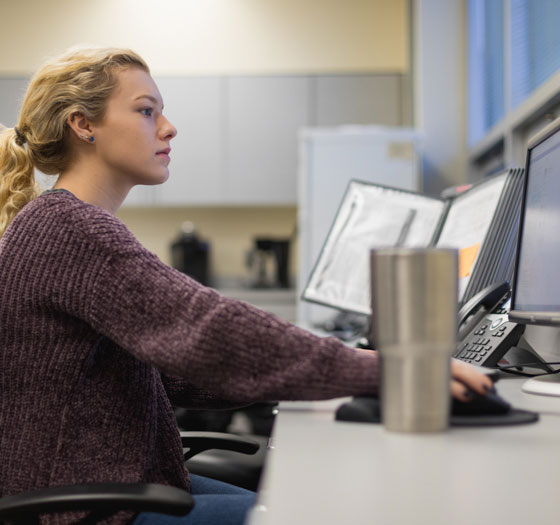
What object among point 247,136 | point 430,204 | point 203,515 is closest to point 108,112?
point 203,515

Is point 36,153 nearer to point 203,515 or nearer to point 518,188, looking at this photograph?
point 203,515

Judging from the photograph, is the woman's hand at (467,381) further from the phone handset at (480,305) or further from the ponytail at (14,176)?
the ponytail at (14,176)

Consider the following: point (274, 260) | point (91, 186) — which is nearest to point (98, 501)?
point (91, 186)

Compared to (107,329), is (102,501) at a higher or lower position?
lower

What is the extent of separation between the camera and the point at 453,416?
73 cm

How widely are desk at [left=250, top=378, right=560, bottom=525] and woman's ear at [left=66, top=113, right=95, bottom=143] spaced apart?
1.92ft

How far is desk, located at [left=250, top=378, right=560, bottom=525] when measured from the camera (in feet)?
1.57

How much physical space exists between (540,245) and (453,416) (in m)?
0.45

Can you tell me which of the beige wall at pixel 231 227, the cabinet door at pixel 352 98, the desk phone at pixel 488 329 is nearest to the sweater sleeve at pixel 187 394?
the desk phone at pixel 488 329

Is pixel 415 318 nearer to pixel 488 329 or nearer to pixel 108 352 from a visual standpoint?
pixel 108 352

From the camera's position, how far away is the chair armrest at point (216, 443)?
1219mm

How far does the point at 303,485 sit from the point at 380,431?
18 centimetres

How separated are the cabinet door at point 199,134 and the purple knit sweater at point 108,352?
348 centimetres

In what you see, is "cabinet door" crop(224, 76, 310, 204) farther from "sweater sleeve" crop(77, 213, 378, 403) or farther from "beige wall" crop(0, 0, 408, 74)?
"sweater sleeve" crop(77, 213, 378, 403)
